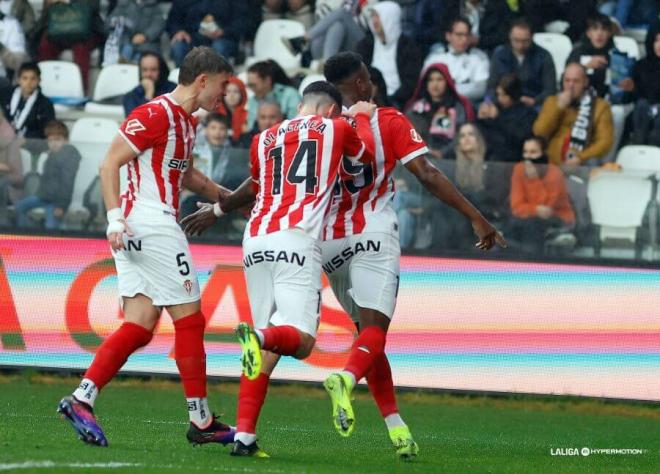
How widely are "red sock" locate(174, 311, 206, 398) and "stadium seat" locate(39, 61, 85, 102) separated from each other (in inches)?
352

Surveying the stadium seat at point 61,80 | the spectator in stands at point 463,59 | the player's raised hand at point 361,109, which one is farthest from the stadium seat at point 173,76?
the player's raised hand at point 361,109

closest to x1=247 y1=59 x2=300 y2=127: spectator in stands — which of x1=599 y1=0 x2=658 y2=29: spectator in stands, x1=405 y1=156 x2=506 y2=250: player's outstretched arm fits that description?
x1=599 y1=0 x2=658 y2=29: spectator in stands

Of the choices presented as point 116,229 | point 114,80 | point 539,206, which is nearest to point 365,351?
point 116,229

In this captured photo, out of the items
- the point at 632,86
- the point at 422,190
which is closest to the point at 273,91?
the point at 422,190

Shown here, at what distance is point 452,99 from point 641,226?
295 centimetres

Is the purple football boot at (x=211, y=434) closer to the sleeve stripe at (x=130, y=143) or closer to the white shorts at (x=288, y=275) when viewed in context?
the white shorts at (x=288, y=275)

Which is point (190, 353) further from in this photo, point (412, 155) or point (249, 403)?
point (412, 155)

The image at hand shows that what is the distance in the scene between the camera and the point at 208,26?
15.9 m

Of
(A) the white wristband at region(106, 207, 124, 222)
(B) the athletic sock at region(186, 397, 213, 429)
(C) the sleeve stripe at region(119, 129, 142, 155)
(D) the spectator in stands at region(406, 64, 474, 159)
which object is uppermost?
(C) the sleeve stripe at region(119, 129, 142, 155)

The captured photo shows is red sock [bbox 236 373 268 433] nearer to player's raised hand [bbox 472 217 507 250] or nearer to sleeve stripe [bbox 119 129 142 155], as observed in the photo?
sleeve stripe [bbox 119 129 142 155]

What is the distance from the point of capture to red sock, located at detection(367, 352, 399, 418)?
7.90 m

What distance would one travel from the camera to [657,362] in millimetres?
11562

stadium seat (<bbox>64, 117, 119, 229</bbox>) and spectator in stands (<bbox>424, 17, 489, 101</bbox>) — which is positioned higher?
spectator in stands (<bbox>424, 17, 489, 101</bbox>)

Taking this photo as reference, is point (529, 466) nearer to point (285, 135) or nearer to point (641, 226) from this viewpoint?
point (285, 135)
